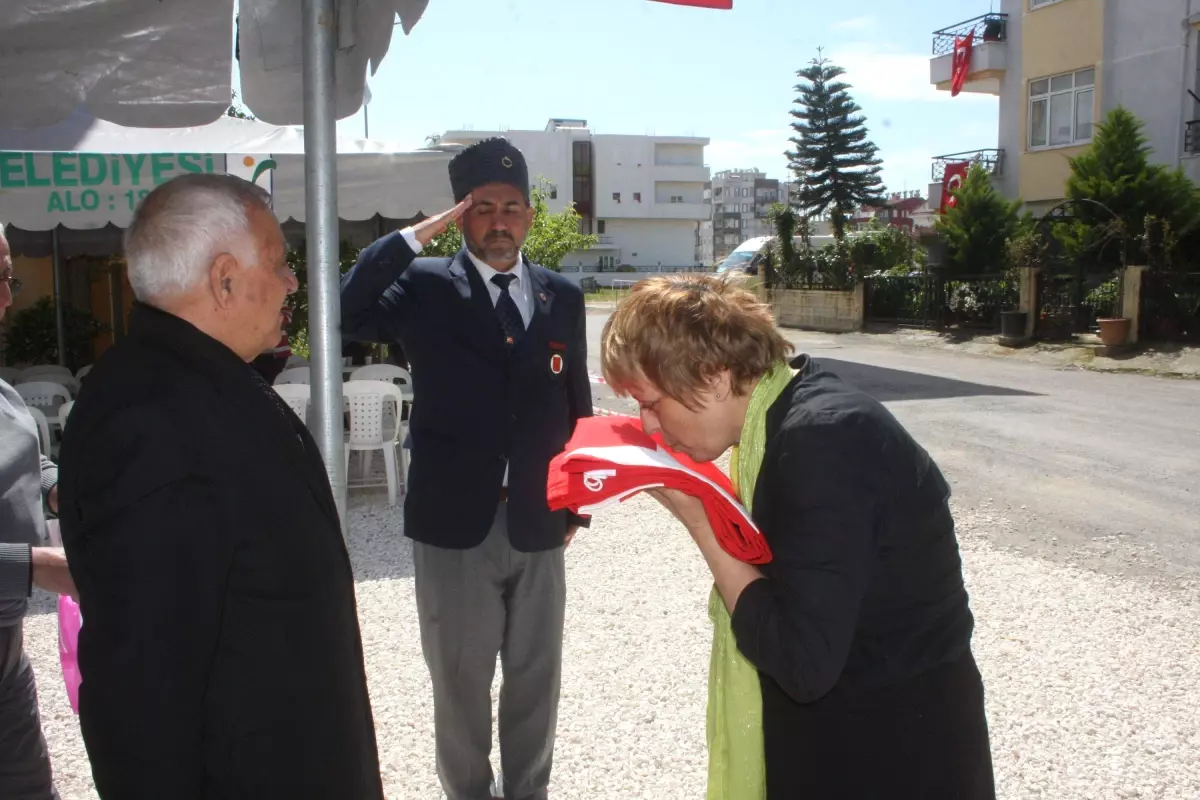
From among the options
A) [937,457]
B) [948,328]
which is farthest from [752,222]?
[937,457]

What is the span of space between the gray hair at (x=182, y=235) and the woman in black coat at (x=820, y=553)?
70 cm

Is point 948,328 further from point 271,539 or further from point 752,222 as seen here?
point 752,222

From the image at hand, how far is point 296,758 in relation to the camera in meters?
1.46

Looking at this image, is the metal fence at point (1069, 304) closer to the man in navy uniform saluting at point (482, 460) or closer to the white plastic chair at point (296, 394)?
the white plastic chair at point (296, 394)

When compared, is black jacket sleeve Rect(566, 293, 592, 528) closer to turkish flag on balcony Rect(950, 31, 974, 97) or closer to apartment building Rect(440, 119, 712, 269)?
turkish flag on balcony Rect(950, 31, 974, 97)

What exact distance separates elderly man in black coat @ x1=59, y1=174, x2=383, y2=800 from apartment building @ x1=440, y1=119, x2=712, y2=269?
79.5 meters

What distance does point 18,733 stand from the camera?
2145mm

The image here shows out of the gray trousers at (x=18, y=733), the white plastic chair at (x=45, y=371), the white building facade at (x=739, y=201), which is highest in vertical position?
the white building facade at (x=739, y=201)

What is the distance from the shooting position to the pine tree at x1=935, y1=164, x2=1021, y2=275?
22.1m

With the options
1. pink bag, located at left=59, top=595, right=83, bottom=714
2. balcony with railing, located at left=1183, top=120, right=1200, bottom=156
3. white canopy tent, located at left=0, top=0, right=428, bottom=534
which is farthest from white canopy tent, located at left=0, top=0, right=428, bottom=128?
balcony with railing, located at left=1183, top=120, right=1200, bottom=156

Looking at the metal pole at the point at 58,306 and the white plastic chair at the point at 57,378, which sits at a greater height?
the metal pole at the point at 58,306

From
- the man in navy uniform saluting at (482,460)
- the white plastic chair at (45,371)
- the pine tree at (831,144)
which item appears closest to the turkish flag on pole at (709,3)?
the man in navy uniform saluting at (482,460)

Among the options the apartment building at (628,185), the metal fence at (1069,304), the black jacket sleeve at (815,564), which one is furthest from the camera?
the apartment building at (628,185)

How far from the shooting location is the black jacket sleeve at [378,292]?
2.64 meters
